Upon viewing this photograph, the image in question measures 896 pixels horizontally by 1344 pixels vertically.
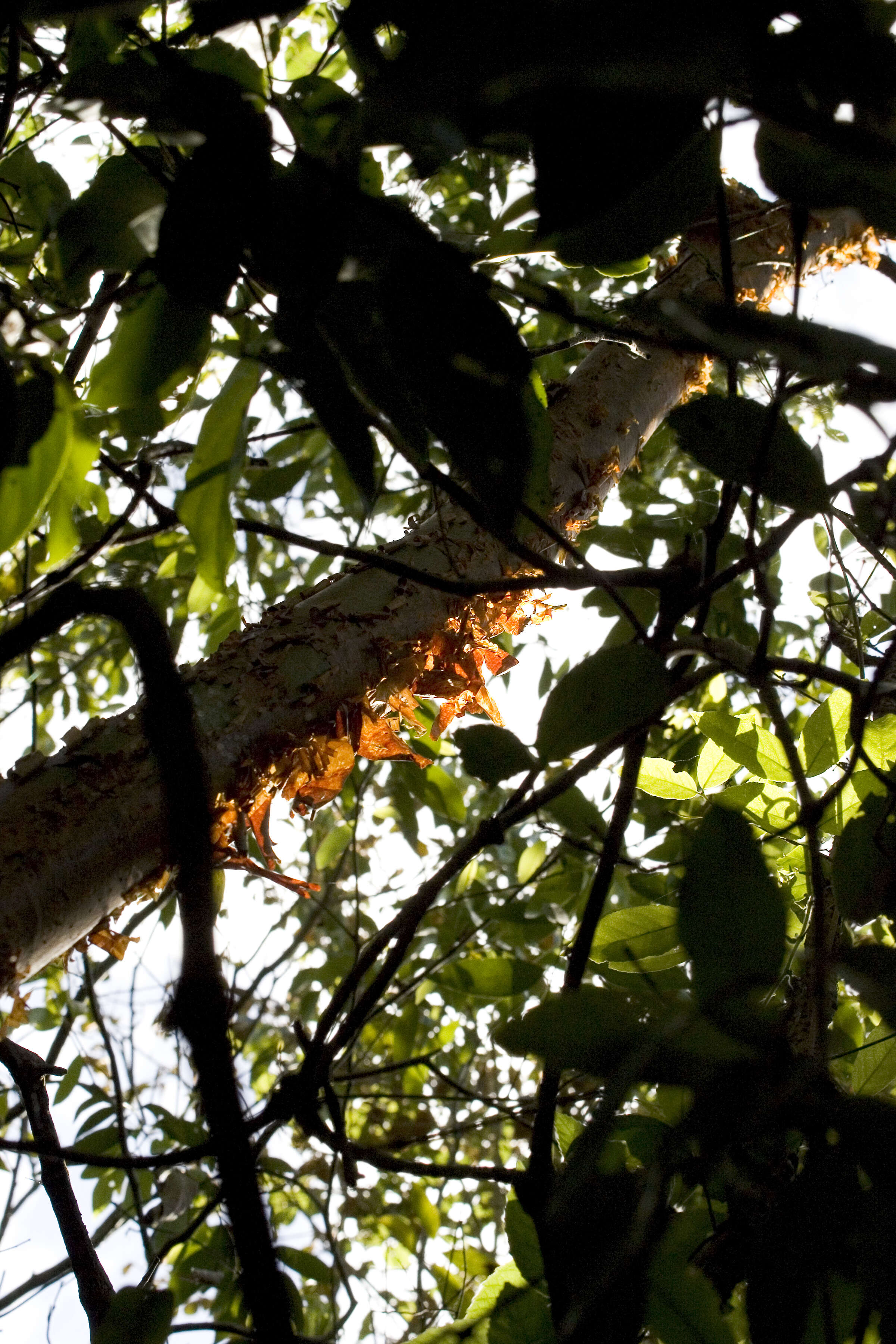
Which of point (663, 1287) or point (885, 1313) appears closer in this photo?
point (885, 1313)

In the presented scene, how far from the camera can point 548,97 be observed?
0.34 meters

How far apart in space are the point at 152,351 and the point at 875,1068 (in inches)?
26.6

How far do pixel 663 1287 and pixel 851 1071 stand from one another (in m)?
0.39

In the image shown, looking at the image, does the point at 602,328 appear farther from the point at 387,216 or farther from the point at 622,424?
the point at 622,424

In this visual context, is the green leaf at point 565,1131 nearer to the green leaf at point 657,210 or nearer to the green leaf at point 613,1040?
the green leaf at point 613,1040

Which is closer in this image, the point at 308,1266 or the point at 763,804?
the point at 763,804

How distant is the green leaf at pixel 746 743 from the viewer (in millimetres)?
722

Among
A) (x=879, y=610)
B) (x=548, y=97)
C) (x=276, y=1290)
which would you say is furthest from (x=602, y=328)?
(x=879, y=610)

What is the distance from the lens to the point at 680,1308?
1.25 feet

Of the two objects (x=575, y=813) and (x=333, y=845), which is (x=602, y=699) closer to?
(x=575, y=813)

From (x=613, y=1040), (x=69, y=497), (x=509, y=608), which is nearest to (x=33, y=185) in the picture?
(x=69, y=497)

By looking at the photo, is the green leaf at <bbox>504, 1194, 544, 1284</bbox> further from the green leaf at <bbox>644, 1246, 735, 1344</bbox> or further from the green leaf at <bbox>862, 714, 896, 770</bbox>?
the green leaf at <bbox>862, 714, 896, 770</bbox>

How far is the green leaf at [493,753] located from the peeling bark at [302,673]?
0.68 ft

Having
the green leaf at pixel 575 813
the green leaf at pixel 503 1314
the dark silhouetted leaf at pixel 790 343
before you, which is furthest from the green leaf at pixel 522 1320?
the dark silhouetted leaf at pixel 790 343
